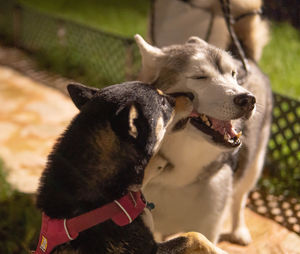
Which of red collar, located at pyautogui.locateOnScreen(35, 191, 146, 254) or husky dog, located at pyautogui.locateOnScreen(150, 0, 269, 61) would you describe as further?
husky dog, located at pyautogui.locateOnScreen(150, 0, 269, 61)

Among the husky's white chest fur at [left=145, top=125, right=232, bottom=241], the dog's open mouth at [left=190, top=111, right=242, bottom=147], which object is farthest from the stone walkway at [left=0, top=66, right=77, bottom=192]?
the dog's open mouth at [left=190, top=111, right=242, bottom=147]

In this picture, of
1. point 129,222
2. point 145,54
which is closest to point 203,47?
point 145,54

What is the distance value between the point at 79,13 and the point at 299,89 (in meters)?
5.52

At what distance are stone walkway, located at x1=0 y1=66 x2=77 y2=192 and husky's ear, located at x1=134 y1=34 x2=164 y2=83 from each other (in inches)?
60.4

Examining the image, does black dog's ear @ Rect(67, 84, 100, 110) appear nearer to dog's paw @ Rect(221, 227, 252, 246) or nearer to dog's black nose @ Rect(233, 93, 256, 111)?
dog's black nose @ Rect(233, 93, 256, 111)

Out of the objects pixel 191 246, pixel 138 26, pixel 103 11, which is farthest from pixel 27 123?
pixel 103 11

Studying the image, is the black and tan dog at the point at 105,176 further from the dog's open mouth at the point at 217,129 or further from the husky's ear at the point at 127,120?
the dog's open mouth at the point at 217,129

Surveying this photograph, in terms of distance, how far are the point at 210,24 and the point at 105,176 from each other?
5.33ft

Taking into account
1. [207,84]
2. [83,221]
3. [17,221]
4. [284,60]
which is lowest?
[17,221]

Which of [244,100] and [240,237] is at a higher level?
[244,100]

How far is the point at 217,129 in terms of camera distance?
2.00m

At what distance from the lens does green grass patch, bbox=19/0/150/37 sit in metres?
8.05

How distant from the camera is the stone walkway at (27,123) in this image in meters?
3.92

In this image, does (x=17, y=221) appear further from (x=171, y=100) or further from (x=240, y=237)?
(x=171, y=100)
